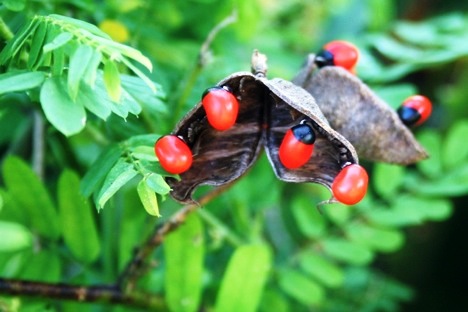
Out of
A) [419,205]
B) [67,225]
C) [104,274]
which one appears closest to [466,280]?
[419,205]

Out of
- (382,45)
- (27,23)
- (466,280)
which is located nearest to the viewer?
(27,23)

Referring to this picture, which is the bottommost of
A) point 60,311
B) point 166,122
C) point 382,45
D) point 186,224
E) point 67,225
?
point 60,311

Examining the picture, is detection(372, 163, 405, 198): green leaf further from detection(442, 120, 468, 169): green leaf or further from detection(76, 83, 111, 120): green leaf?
detection(76, 83, 111, 120): green leaf

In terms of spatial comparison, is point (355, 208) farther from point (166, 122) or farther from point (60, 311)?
point (60, 311)

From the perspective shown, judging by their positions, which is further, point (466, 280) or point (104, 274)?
point (466, 280)

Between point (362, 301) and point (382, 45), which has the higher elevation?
point (382, 45)

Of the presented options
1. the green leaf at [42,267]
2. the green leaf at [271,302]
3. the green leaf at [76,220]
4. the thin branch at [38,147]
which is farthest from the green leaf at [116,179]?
the green leaf at [271,302]

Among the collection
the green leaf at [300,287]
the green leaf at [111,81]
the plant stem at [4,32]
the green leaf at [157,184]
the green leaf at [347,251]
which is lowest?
the green leaf at [300,287]

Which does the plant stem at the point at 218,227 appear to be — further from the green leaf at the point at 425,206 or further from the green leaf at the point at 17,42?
the green leaf at the point at 17,42
